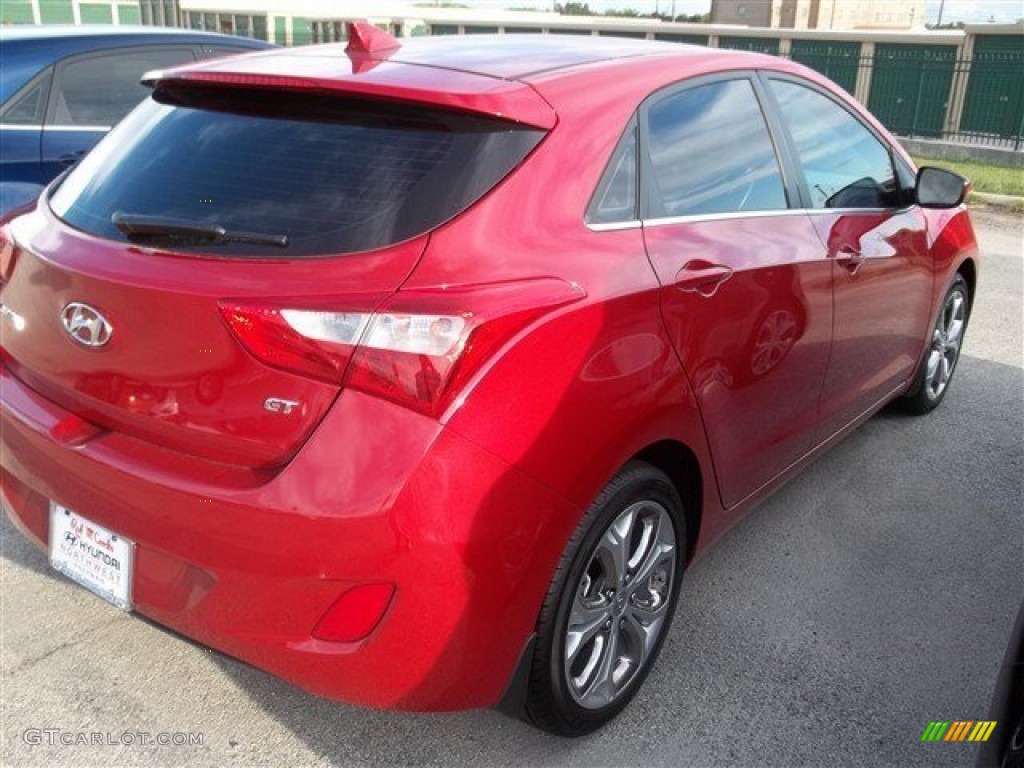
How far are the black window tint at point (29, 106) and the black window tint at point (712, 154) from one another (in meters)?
3.68

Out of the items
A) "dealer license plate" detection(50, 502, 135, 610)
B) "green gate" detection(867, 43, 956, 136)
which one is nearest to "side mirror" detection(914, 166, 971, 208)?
"dealer license plate" detection(50, 502, 135, 610)

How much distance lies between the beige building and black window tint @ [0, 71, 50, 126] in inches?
1873

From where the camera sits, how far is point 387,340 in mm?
2010

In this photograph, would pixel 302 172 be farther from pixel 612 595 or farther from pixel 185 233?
pixel 612 595

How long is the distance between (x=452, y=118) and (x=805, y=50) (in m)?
22.5

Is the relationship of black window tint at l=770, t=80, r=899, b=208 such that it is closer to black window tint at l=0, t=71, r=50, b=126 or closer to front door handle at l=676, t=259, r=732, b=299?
front door handle at l=676, t=259, r=732, b=299

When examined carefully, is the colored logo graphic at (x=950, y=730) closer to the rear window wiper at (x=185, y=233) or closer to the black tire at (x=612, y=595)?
the black tire at (x=612, y=595)

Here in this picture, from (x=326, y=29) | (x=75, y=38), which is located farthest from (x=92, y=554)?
(x=326, y=29)

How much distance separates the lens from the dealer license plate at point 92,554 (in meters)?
2.28

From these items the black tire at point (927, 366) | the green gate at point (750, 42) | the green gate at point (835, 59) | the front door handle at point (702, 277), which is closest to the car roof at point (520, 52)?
the front door handle at point (702, 277)

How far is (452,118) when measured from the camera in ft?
7.45

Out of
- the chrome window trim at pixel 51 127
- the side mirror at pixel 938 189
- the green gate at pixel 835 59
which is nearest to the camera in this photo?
the side mirror at pixel 938 189

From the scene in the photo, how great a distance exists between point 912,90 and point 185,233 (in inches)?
802

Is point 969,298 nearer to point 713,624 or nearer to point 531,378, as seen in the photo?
point 713,624
